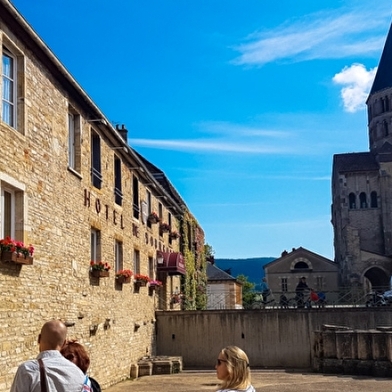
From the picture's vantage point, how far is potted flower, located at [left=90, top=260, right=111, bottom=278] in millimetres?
14820

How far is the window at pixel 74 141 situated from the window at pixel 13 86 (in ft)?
10.3

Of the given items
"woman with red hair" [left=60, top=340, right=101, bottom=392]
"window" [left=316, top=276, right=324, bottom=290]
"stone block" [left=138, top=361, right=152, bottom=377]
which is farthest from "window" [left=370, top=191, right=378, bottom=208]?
"woman with red hair" [left=60, top=340, right=101, bottom=392]

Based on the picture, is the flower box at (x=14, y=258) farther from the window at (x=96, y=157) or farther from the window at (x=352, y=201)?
the window at (x=352, y=201)

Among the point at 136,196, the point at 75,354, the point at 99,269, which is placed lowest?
the point at 75,354

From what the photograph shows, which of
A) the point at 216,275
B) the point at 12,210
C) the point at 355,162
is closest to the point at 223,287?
the point at 216,275

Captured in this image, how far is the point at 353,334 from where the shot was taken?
19000 millimetres

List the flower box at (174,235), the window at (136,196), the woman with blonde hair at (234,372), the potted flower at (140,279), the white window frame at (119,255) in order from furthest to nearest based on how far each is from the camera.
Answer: the flower box at (174,235)
the window at (136,196)
the potted flower at (140,279)
the white window frame at (119,255)
the woman with blonde hair at (234,372)

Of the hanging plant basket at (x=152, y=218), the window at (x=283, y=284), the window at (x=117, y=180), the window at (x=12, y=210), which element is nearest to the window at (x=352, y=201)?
the window at (x=283, y=284)

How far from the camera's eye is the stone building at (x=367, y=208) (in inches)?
2255

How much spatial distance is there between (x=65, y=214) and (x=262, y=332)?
11.8 meters

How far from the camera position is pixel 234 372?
3980mm

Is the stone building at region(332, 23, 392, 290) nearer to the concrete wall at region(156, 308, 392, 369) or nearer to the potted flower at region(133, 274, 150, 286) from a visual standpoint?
the concrete wall at region(156, 308, 392, 369)

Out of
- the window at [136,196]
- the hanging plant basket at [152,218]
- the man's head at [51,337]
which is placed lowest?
the man's head at [51,337]

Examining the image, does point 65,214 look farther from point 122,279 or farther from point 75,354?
point 75,354
